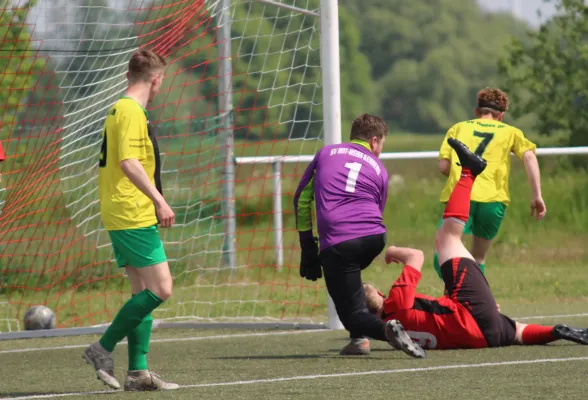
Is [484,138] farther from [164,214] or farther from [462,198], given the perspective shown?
[164,214]

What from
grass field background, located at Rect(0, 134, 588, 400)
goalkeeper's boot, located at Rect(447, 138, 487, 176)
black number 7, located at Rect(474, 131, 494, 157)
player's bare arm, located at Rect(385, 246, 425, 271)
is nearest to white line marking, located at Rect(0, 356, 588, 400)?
grass field background, located at Rect(0, 134, 588, 400)

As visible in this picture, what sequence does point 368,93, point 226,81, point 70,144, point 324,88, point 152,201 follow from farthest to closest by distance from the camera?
point 368,93
point 226,81
point 70,144
point 324,88
point 152,201

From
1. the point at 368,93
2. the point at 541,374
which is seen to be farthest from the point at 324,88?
the point at 368,93

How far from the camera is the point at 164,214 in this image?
19.0 ft

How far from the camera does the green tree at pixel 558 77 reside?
23.1m

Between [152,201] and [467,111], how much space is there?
67837 mm

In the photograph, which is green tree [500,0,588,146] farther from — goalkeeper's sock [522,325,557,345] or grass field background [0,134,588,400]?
goalkeeper's sock [522,325,557,345]

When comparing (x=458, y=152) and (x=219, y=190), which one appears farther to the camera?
(x=219, y=190)

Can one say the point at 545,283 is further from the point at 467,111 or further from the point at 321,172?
the point at 467,111

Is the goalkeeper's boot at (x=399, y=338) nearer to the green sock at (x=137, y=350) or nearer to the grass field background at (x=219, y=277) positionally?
the green sock at (x=137, y=350)

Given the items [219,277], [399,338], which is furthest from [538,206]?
[219,277]

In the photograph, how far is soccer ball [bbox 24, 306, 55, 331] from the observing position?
31.0ft

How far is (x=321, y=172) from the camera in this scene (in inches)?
294

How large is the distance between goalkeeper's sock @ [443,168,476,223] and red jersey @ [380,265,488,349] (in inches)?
18.9
